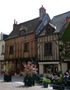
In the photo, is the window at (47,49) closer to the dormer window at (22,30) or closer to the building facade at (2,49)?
the dormer window at (22,30)

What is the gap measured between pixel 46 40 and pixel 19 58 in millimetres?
6711

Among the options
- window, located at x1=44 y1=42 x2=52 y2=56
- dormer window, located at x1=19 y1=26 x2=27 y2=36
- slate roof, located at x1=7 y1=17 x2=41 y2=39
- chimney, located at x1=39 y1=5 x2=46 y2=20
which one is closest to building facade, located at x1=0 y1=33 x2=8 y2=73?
slate roof, located at x1=7 y1=17 x2=41 y2=39

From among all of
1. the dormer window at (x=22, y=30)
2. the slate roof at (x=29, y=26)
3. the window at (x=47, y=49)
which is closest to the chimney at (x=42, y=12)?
the slate roof at (x=29, y=26)

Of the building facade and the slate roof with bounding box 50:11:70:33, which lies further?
the building facade

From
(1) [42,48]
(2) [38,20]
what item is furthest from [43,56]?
(2) [38,20]

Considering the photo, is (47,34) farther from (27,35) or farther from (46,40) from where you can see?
(27,35)

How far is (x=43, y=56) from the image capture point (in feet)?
100

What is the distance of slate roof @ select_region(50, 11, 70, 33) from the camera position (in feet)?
97.1

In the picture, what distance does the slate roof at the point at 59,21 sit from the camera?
2958 cm

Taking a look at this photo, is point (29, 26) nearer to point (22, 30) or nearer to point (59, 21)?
point (22, 30)

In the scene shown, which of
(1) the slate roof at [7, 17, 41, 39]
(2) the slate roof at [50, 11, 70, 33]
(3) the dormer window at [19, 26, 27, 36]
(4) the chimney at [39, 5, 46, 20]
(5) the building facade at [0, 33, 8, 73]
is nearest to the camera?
(2) the slate roof at [50, 11, 70, 33]

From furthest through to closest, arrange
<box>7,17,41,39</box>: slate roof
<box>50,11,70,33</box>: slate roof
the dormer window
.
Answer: the dormer window
<box>7,17,41,39</box>: slate roof
<box>50,11,70,33</box>: slate roof

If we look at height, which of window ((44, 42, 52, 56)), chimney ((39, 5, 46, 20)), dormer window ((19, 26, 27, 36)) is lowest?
window ((44, 42, 52, 56))

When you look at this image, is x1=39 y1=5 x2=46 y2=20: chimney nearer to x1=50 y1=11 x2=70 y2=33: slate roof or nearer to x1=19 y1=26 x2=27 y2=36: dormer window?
x1=50 y1=11 x2=70 y2=33: slate roof
